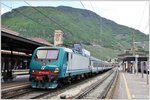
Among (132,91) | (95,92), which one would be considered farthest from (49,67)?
(132,91)

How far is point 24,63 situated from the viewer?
51500 millimetres

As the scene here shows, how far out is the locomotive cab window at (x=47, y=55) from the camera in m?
19.9

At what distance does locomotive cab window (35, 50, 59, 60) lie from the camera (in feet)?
65.3

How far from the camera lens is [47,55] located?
20.0 m

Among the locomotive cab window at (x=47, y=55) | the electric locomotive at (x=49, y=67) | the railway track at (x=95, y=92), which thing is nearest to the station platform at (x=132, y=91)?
the railway track at (x=95, y=92)

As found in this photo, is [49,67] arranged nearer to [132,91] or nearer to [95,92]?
[95,92]

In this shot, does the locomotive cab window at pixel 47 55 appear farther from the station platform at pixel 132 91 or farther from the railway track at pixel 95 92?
the station platform at pixel 132 91

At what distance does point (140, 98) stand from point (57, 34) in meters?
76.9

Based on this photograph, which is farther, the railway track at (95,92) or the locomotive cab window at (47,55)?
the locomotive cab window at (47,55)

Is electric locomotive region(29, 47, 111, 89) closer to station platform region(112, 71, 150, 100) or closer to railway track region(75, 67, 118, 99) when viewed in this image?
railway track region(75, 67, 118, 99)

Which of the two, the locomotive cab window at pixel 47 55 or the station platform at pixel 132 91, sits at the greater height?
the locomotive cab window at pixel 47 55

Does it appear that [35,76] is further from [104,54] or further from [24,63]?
[104,54]

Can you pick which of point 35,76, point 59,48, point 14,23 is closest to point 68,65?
point 59,48

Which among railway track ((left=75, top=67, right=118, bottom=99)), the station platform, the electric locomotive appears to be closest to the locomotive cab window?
the electric locomotive
